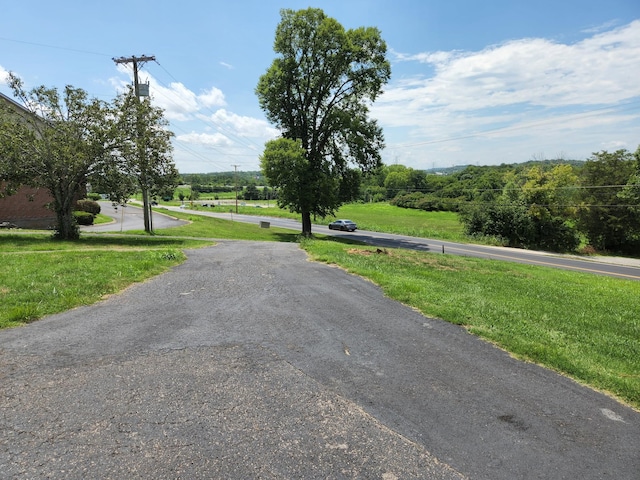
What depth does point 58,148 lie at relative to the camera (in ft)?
56.6

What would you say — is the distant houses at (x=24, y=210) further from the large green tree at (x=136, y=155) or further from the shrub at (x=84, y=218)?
the large green tree at (x=136, y=155)

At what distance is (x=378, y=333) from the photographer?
235 inches

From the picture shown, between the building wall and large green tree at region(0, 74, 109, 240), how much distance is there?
43.2 feet

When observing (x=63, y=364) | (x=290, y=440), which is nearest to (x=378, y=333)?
(x=290, y=440)

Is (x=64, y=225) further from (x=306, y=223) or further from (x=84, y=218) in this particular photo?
(x=306, y=223)

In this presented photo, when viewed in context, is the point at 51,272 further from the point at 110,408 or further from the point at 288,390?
the point at 288,390

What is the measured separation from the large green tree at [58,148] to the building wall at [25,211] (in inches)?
518

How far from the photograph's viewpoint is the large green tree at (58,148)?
1705 centimetres

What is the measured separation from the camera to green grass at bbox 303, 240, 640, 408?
16.4 ft

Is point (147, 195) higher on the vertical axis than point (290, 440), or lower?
higher

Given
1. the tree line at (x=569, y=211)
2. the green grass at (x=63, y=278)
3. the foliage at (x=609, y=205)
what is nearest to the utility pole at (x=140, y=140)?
the green grass at (x=63, y=278)

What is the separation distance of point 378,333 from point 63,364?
415 centimetres

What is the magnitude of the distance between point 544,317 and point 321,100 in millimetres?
28947

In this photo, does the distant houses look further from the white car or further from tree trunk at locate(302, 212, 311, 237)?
the white car
